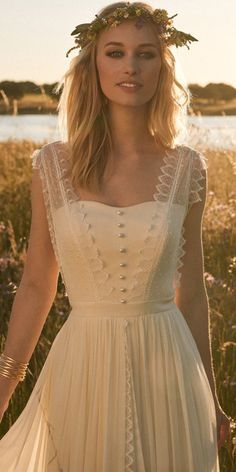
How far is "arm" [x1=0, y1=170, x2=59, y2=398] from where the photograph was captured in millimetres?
2961

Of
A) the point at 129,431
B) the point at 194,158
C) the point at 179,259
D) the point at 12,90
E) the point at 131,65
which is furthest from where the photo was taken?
the point at 12,90

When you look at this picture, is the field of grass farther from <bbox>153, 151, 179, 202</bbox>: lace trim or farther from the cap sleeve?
the cap sleeve

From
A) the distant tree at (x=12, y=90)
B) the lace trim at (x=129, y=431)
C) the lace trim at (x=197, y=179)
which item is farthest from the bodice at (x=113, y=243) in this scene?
the distant tree at (x=12, y=90)

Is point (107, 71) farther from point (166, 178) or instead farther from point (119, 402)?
point (119, 402)

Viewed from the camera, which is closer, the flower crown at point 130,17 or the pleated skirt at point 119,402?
the pleated skirt at point 119,402

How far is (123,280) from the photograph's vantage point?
113 inches

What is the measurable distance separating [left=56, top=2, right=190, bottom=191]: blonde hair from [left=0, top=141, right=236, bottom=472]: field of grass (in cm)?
100

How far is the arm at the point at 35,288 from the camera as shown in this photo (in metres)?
2.96

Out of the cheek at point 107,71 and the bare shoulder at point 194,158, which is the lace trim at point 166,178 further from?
the cheek at point 107,71

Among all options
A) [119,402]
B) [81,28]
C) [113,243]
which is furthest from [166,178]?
[119,402]

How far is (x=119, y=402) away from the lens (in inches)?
111

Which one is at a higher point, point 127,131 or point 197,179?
point 127,131

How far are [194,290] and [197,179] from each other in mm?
355

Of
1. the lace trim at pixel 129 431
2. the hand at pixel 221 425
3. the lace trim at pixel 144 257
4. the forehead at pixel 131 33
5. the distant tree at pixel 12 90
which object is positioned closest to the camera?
the lace trim at pixel 129 431
